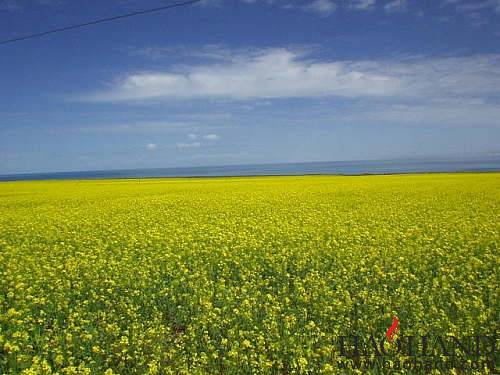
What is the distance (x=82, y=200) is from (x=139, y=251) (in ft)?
69.7

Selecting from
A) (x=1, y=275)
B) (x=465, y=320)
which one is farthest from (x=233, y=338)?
(x=1, y=275)

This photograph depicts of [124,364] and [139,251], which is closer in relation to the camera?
[124,364]

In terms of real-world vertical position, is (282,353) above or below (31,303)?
below

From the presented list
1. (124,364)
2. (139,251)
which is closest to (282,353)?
(124,364)

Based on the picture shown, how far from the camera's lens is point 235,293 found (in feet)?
25.8

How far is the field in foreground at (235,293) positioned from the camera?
6.00 metres

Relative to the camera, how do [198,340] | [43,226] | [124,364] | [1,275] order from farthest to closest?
[43,226], [1,275], [198,340], [124,364]

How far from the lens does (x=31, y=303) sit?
741 cm

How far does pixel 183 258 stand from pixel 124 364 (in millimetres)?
5547

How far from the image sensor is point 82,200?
30328 millimetres

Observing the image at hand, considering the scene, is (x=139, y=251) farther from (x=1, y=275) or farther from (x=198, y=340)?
(x=198, y=340)

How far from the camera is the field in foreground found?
600 centimetres

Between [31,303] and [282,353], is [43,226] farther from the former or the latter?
[282,353]

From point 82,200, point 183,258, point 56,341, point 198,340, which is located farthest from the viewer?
point 82,200
